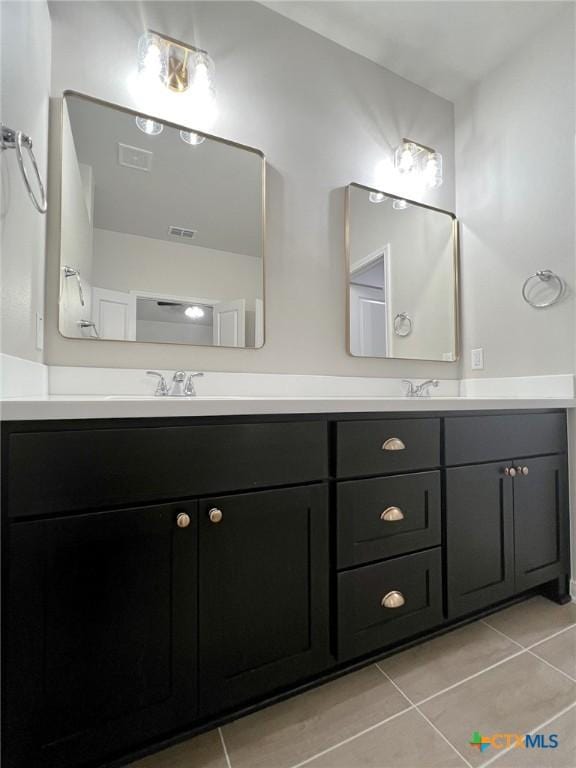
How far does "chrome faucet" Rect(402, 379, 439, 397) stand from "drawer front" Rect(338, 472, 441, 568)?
74cm

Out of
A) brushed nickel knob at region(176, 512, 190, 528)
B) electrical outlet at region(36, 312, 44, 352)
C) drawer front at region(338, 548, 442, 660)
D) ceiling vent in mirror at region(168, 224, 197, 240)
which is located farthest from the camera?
ceiling vent in mirror at region(168, 224, 197, 240)

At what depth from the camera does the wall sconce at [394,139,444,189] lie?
6.36 feet

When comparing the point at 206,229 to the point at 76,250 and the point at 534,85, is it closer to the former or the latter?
the point at 76,250

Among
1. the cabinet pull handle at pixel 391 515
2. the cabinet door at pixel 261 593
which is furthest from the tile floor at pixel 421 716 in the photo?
the cabinet pull handle at pixel 391 515

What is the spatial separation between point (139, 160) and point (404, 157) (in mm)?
1348

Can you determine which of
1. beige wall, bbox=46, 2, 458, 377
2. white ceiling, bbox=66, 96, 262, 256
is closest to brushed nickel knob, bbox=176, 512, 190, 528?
beige wall, bbox=46, 2, 458, 377

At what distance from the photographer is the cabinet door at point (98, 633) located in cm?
71

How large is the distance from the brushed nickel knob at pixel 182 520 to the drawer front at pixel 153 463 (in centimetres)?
4

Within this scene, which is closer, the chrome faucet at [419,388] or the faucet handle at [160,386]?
the faucet handle at [160,386]

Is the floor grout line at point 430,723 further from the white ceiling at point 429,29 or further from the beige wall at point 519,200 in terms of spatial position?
the white ceiling at point 429,29

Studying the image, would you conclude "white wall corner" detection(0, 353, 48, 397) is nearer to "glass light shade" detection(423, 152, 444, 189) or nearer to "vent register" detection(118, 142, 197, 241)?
"vent register" detection(118, 142, 197, 241)

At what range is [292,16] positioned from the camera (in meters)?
1.67

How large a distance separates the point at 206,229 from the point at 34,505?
120 cm

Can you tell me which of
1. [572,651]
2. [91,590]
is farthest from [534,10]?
[91,590]
